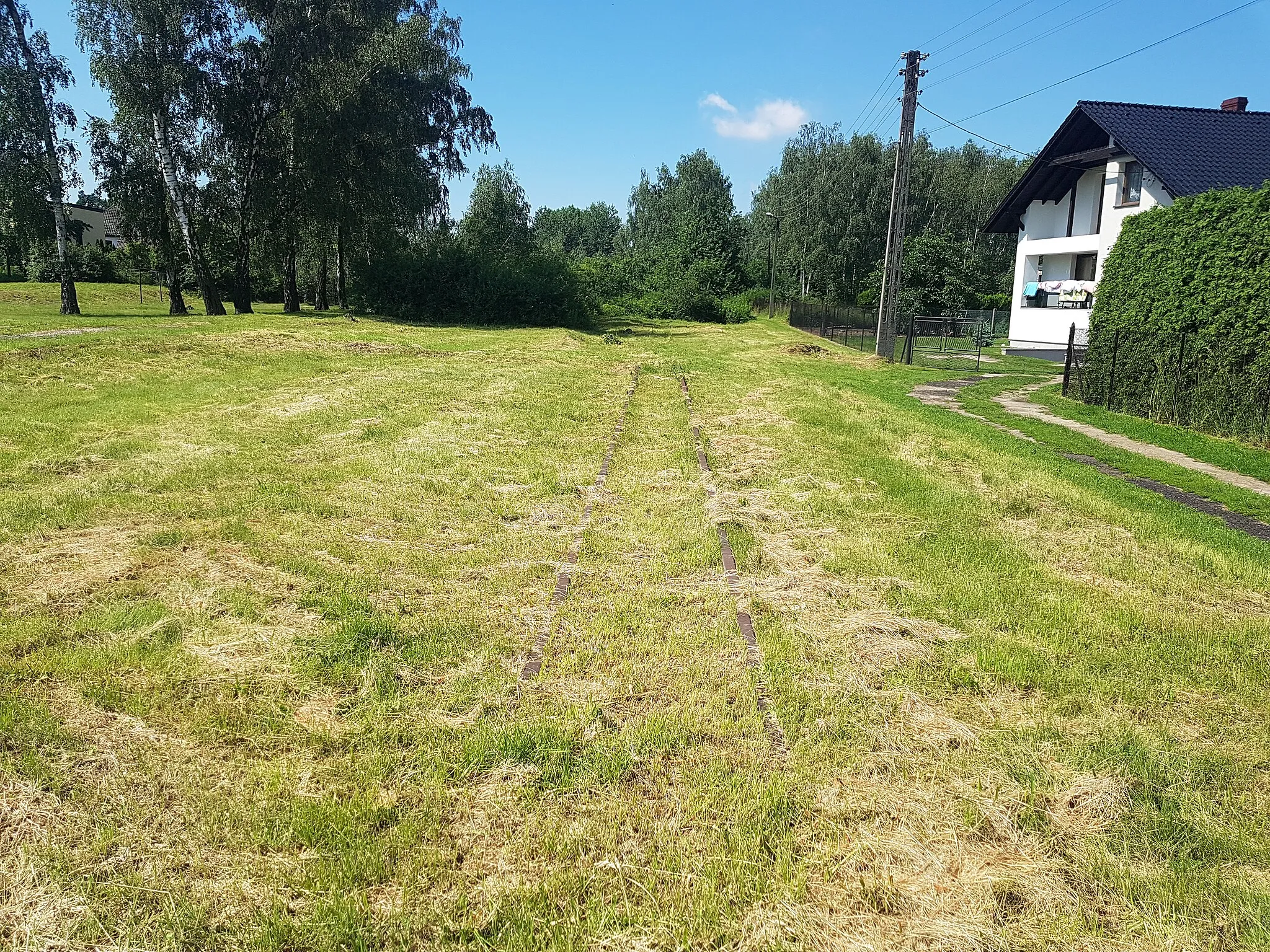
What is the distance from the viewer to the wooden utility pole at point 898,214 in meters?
20.8

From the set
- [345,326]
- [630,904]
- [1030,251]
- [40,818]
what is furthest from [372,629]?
[1030,251]

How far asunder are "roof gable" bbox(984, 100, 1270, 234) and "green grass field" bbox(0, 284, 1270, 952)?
2222 cm

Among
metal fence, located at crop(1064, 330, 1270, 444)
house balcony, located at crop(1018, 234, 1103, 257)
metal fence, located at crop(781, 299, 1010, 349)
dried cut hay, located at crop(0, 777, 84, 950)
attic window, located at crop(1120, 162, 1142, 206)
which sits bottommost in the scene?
dried cut hay, located at crop(0, 777, 84, 950)

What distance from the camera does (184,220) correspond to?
26109mm

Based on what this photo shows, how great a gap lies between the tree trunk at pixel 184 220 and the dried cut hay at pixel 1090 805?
2975cm

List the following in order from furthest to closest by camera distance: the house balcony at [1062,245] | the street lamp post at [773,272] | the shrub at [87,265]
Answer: the street lamp post at [773,272]
the shrub at [87,265]
the house balcony at [1062,245]

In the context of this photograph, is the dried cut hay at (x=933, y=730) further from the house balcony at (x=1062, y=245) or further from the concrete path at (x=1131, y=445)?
the house balcony at (x=1062, y=245)

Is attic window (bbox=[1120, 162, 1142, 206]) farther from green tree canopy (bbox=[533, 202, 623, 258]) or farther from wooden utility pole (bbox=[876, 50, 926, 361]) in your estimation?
green tree canopy (bbox=[533, 202, 623, 258])

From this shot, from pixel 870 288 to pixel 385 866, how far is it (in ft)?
184

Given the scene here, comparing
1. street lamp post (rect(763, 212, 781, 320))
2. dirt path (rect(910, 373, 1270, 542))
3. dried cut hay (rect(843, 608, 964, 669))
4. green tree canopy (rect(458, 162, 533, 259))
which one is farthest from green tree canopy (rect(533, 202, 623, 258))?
dried cut hay (rect(843, 608, 964, 669))

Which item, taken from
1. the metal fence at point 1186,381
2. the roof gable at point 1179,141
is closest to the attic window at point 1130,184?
the roof gable at point 1179,141

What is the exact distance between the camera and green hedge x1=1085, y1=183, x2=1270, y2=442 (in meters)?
11.2

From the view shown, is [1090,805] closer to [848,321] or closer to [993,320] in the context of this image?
[848,321]

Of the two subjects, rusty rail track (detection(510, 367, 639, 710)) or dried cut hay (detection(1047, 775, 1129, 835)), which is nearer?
dried cut hay (detection(1047, 775, 1129, 835))
